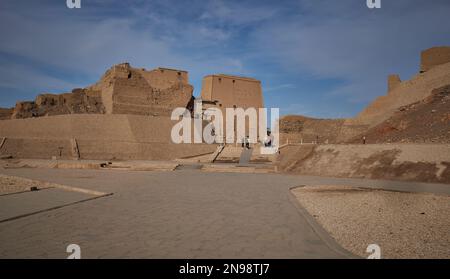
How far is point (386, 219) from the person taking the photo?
20.4 feet

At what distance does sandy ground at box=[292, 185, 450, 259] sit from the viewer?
4.46 m

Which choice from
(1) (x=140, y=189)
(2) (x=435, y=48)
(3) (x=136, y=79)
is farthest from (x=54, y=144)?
(2) (x=435, y=48)

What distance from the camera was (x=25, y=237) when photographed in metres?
4.61

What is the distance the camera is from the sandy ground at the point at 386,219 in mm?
4465

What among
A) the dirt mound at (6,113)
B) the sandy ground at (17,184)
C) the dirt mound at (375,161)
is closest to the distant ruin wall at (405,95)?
the dirt mound at (375,161)

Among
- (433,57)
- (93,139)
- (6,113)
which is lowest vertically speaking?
(93,139)

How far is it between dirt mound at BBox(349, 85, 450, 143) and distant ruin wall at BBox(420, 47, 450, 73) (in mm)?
7445

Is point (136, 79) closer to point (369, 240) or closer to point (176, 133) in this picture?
point (176, 133)

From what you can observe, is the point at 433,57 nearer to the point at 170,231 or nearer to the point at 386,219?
the point at 386,219

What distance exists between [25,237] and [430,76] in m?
31.9

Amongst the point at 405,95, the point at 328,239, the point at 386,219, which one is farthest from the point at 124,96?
the point at 328,239

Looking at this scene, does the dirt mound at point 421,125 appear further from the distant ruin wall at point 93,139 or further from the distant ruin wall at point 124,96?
the distant ruin wall at point 124,96

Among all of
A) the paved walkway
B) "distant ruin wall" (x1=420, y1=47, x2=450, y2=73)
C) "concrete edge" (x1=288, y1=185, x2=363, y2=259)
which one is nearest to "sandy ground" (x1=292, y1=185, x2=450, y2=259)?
"concrete edge" (x1=288, y1=185, x2=363, y2=259)

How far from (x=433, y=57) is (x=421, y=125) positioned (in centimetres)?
1453
